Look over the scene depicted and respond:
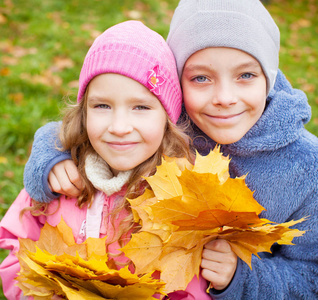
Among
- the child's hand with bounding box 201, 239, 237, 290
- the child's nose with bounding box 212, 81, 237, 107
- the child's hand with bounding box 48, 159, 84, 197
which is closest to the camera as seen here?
the child's hand with bounding box 201, 239, 237, 290

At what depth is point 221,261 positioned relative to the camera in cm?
158

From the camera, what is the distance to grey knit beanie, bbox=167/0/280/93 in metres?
1.62

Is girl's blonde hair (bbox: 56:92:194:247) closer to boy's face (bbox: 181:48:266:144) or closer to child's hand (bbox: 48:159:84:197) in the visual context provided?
child's hand (bbox: 48:159:84:197)

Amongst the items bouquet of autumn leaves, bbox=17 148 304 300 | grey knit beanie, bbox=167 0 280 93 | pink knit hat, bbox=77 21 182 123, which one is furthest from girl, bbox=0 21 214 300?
bouquet of autumn leaves, bbox=17 148 304 300

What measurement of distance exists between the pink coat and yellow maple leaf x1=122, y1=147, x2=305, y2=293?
0.88ft

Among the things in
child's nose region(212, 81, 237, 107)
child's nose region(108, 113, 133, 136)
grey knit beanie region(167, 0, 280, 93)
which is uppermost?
grey knit beanie region(167, 0, 280, 93)

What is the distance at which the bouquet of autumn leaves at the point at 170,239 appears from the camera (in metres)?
1.20

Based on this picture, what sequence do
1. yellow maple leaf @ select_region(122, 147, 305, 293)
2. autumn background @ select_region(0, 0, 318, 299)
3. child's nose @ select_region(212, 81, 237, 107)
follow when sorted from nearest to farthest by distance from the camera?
yellow maple leaf @ select_region(122, 147, 305, 293)
child's nose @ select_region(212, 81, 237, 107)
autumn background @ select_region(0, 0, 318, 299)

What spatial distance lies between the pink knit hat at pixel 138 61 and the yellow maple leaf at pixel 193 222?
0.40m

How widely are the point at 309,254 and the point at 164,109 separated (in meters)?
1.02

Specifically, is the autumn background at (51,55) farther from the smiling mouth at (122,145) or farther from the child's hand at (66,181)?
the smiling mouth at (122,145)

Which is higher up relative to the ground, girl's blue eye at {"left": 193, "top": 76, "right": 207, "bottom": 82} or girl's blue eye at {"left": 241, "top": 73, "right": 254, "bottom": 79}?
girl's blue eye at {"left": 241, "top": 73, "right": 254, "bottom": 79}

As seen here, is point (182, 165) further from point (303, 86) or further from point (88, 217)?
point (303, 86)

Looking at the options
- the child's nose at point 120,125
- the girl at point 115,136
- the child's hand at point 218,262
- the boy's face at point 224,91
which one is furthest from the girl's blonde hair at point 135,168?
the child's hand at point 218,262
